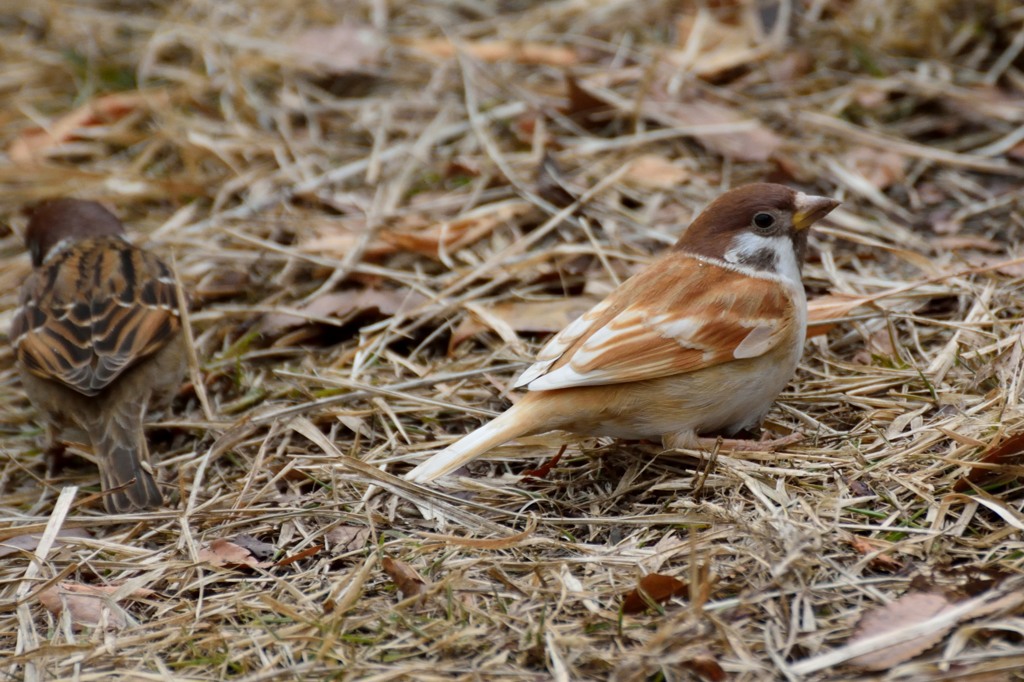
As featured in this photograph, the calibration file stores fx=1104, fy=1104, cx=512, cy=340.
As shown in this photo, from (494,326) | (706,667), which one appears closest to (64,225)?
(494,326)

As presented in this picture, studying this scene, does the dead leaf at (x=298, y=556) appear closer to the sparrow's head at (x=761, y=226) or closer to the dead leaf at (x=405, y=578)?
the dead leaf at (x=405, y=578)

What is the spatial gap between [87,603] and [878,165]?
4517 millimetres

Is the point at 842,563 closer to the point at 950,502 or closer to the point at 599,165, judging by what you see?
the point at 950,502

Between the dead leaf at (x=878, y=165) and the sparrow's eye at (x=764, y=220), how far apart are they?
5.90ft

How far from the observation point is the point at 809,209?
4324 millimetres

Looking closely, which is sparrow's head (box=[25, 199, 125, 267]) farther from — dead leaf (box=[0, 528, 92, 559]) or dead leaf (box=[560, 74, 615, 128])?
dead leaf (box=[560, 74, 615, 128])

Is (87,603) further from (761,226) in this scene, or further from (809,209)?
(809,209)

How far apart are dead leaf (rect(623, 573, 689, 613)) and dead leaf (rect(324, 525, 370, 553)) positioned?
1.00 meters

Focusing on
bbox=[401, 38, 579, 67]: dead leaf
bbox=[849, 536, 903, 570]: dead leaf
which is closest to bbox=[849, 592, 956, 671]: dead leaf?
bbox=[849, 536, 903, 570]: dead leaf

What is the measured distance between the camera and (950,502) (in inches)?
139

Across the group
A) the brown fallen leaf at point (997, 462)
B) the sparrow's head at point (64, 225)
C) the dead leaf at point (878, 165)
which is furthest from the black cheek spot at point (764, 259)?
the sparrow's head at point (64, 225)

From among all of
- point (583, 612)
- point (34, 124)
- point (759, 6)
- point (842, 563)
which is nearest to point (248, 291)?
point (34, 124)

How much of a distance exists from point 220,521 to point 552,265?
2.14m

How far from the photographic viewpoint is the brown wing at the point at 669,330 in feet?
13.1
